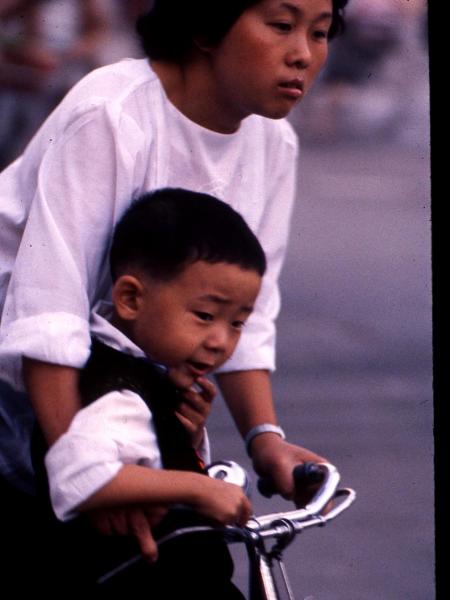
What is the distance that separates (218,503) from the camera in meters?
2.13

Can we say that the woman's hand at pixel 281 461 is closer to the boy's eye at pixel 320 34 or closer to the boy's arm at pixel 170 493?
the boy's arm at pixel 170 493

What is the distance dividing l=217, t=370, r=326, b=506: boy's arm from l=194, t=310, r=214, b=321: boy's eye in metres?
0.39

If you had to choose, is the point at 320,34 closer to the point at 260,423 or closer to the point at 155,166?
the point at 155,166

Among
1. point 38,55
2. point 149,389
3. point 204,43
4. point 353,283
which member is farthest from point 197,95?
point 38,55

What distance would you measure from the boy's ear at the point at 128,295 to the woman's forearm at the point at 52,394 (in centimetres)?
12

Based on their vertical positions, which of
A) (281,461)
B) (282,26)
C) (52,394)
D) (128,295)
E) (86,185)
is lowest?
(281,461)

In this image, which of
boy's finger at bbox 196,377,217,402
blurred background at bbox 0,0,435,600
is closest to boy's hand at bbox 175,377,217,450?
boy's finger at bbox 196,377,217,402

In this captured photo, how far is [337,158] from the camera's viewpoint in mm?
13461

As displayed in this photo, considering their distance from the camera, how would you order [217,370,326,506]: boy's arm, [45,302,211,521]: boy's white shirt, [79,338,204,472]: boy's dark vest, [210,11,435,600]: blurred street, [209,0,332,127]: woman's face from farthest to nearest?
[210,11,435,600]: blurred street < [217,370,326,506]: boy's arm < [209,0,332,127]: woman's face < [79,338,204,472]: boy's dark vest < [45,302,211,521]: boy's white shirt

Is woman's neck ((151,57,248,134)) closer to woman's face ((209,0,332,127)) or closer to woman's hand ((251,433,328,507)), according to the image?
woman's face ((209,0,332,127))

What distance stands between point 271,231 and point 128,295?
50cm

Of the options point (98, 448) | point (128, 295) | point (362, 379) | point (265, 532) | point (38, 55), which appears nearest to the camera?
point (98, 448)

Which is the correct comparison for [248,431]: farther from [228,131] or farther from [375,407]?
[375,407]

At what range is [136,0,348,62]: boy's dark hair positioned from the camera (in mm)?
2469
